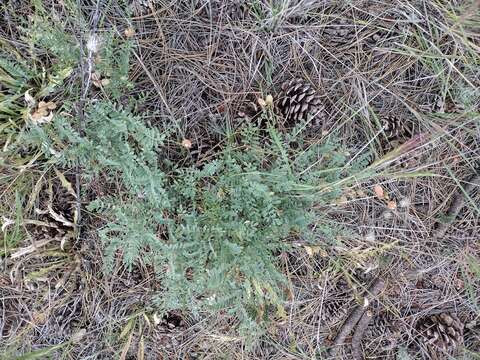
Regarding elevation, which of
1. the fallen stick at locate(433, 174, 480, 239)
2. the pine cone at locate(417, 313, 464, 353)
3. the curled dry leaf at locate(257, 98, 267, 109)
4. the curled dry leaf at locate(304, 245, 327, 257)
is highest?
the curled dry leaf at locate(257, 98, 267, 109)

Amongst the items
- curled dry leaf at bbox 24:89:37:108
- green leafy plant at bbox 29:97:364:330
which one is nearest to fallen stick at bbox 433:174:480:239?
green leafy plant at bbox 29:97:364:330

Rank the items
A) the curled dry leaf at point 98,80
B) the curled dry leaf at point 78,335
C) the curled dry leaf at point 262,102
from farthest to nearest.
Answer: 1. the curled dry leaf at point 78,335
2. the curled dry leaf at point 262,102
3. the curled dry leaf at point 98,80

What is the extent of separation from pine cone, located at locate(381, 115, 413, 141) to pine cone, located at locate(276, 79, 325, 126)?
0.31 meters

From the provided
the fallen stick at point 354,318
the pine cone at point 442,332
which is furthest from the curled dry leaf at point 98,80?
the pine cone at point 442,332

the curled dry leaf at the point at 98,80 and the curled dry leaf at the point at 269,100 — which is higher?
the curled dry leaf at the point at 269,100

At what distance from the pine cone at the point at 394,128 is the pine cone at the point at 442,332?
0.97 m

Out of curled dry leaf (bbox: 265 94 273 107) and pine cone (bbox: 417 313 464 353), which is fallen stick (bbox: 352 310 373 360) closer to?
pine cone (bbox: 417 313 464 353)

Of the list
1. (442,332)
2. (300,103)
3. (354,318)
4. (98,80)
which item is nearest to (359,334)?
(354,318)

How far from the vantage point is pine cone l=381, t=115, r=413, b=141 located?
2.03 metres

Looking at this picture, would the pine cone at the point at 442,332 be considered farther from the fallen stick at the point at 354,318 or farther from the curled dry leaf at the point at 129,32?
the curled dry leaf at the point at 129,32

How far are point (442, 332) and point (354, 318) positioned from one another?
442 millimetres

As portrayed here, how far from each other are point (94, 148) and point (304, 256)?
1.11 m

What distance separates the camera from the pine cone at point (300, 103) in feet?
6.39

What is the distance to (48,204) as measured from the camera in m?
2.03
